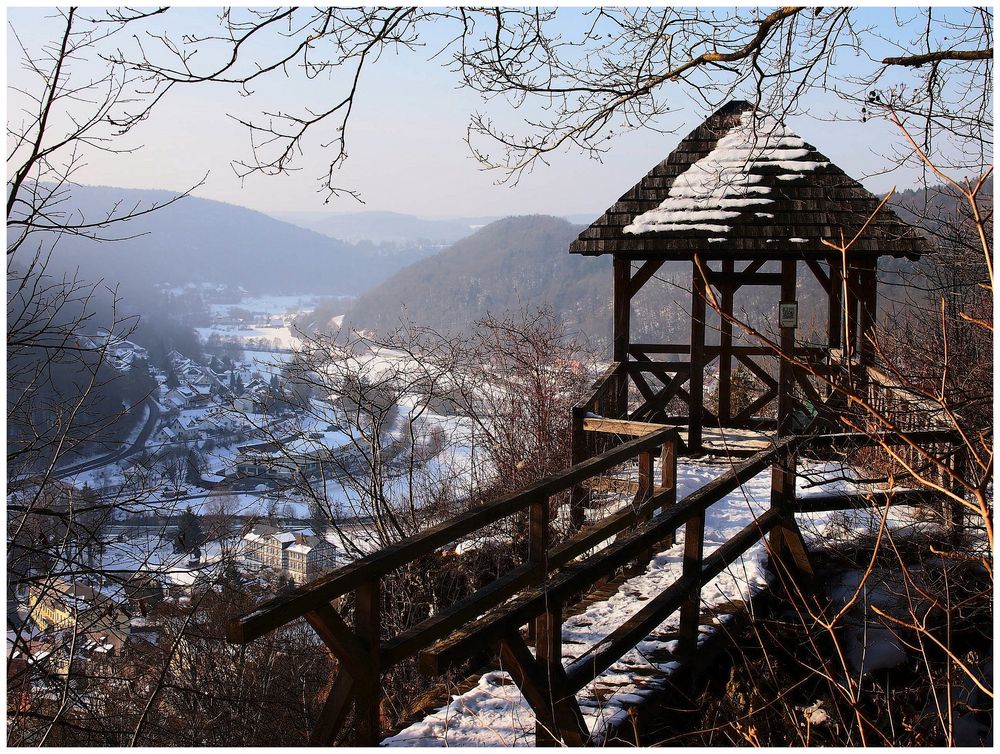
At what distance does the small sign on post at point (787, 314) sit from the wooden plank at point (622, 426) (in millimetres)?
2618

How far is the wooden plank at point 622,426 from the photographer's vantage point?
6.41 metres

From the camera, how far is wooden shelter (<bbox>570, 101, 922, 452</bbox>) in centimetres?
834

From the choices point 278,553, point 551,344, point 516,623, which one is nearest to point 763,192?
point 551,344

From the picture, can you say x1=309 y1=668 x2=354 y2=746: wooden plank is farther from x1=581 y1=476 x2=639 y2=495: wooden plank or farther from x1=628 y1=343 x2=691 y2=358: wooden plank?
x1=628 y1=343 x2=691 y2=358: wooden plank

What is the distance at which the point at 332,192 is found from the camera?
16.0 ft

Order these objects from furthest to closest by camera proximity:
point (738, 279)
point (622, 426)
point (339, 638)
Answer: point (738, 279), point (622, 426), point (339, 638)

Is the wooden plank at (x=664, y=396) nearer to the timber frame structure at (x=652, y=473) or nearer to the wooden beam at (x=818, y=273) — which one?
the timber frame structure at (x=652, y=473)

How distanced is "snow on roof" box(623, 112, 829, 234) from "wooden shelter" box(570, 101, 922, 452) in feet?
0.04

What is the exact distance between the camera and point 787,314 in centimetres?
859

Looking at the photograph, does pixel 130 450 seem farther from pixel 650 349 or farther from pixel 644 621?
pixel 644 621

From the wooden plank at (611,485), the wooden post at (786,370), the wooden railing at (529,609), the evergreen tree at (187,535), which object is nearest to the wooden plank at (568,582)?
the wooden railing at (529,609)

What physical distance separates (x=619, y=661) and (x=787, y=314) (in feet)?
17.2

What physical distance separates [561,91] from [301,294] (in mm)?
49070

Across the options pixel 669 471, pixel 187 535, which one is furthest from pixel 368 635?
pixel 187 535
